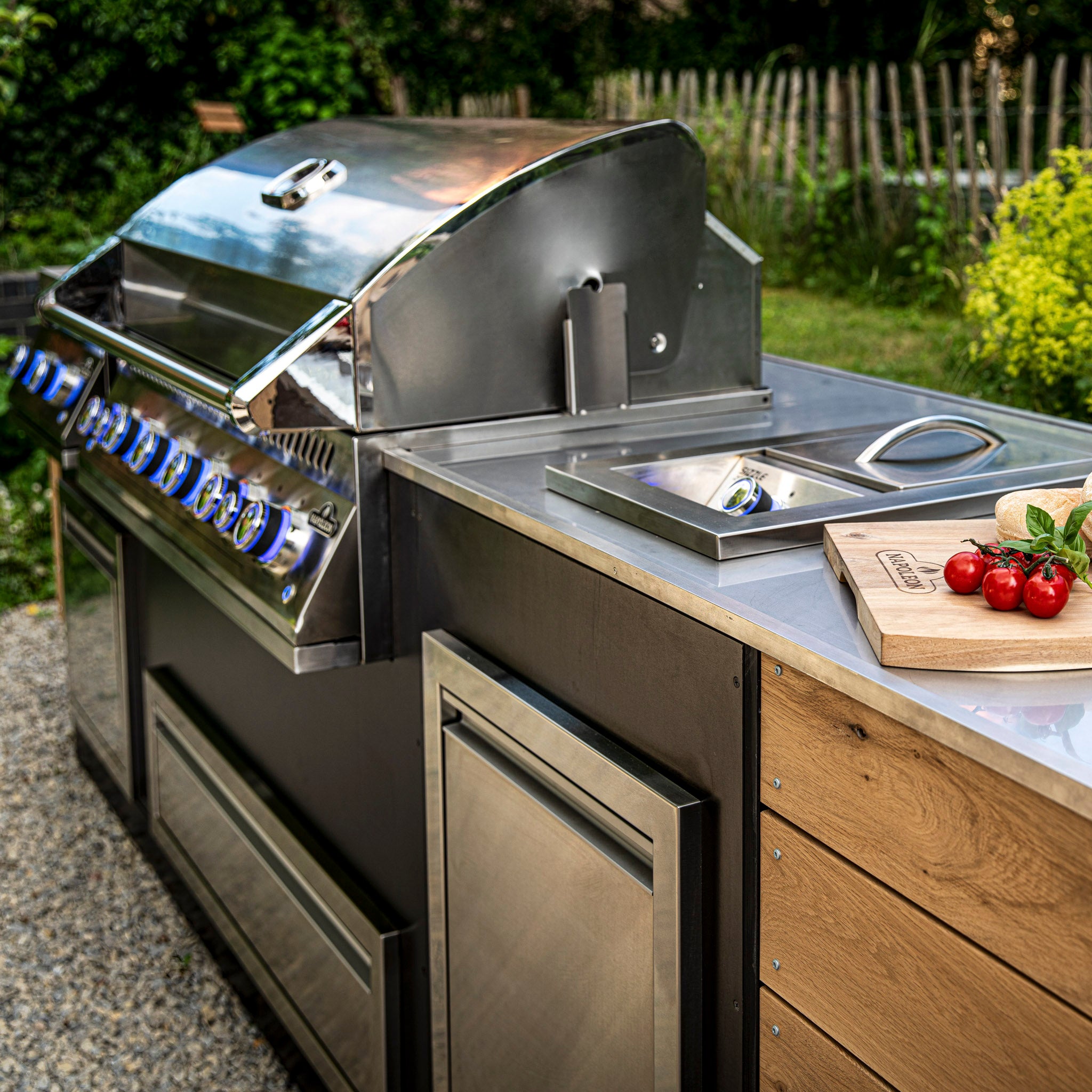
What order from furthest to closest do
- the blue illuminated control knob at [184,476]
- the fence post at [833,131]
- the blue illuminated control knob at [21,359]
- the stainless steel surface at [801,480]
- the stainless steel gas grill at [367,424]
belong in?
the fence post at [833,131] < the blue illuminated control knob at [21,359] < the blue illuminated control knob at [184,476] < the stainless steel gas grill at [367,424] < the stainless steel surface at [801,480]

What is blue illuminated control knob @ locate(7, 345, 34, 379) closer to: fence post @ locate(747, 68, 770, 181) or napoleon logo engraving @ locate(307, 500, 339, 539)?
napoleon logo engraving @ locate(307, 500, 339, 539)

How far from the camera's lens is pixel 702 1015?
4.33ft

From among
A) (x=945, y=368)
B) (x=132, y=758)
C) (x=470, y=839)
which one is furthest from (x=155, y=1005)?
(x=945, y=368)

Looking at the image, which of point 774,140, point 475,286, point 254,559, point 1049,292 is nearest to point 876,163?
point 774,140

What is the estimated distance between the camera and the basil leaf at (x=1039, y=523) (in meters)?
1.10

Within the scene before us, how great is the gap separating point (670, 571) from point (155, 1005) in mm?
1891

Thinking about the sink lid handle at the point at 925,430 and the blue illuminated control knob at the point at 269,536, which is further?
the blue illuminated control knob at the point at 269,536

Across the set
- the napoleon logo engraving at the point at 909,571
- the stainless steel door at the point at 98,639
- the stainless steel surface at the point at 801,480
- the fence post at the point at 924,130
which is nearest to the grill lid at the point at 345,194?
the stainless steel surface at the point at 801,480

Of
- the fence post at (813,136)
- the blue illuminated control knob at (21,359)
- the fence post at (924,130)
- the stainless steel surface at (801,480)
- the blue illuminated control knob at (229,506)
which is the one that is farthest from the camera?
the fence post at (813,136)

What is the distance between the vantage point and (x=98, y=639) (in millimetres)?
3199

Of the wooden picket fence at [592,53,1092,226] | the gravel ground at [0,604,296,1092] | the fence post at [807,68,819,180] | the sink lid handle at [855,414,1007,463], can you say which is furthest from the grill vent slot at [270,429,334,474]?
the fence post at [807,68,819,180]

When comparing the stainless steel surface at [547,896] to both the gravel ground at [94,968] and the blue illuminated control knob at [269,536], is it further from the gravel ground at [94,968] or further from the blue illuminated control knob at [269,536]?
the gravel ground at [94,968]

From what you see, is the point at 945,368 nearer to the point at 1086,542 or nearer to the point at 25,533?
the point at 1086,542

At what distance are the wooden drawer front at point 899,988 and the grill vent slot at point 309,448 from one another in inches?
37.2
